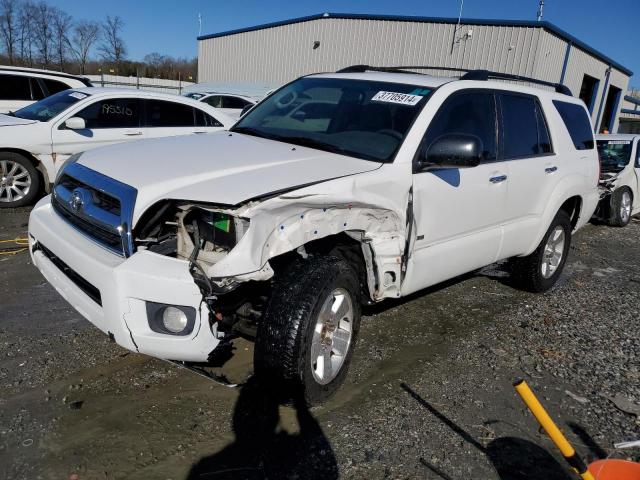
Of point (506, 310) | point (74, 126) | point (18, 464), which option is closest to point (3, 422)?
point (18, 464)

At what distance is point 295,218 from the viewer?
260 centimetres

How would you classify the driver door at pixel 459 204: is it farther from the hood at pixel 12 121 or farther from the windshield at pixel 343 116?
the hood at pixel 12 121

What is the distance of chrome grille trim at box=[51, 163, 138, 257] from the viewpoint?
255 centimetres

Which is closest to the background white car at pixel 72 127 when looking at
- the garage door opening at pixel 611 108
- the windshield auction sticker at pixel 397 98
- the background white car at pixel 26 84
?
the background white car at pixel 26 84

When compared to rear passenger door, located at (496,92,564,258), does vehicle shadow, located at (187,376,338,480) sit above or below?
below

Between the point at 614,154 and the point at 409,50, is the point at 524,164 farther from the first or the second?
the point at 409,50

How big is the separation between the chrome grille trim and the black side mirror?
1803mm

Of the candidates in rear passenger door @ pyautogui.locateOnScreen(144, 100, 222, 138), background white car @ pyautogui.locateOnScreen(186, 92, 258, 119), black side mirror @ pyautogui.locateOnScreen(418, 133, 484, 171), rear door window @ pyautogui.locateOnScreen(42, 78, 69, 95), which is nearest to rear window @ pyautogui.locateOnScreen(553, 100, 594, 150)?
black side mirror @ pyautogui.locateOnScreen(418, 133, 484, 171)

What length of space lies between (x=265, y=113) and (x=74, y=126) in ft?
12.6

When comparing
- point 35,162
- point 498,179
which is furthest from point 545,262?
point 35,162

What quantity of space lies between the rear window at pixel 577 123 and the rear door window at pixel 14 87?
30.1 ft

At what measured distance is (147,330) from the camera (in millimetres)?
2469

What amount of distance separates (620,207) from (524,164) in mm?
6403

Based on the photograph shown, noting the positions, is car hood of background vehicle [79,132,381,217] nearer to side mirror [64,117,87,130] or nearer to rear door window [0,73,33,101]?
side mirror [64,117,87,130]
